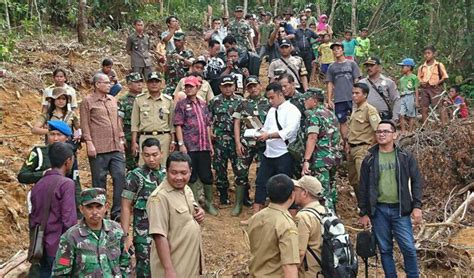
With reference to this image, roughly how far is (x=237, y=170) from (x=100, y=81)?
2.41 m

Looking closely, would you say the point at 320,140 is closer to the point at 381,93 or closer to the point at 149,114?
the point at 381,93

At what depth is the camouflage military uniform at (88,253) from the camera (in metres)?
4.34

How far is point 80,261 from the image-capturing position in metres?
4.38

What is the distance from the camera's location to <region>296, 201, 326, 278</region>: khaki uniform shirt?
491cm

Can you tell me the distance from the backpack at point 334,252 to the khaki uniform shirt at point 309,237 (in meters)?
0.03

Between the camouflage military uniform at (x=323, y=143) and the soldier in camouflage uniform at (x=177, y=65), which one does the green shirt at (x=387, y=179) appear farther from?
the soldier in camouflage uniform at (x=177, y=65)

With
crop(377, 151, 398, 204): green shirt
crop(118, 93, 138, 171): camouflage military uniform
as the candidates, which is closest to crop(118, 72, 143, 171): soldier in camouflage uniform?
crop(118, 93, 138, 171): camouflage military uniform

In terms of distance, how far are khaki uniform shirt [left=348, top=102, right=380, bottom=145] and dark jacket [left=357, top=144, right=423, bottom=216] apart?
1.22 metres

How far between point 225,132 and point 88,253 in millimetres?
4478

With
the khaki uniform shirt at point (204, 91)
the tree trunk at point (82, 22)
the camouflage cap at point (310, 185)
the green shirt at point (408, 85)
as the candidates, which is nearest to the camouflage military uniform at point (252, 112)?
the khaki uniform shirt at point (204, 91)

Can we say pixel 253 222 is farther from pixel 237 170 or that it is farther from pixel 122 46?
pixel 122 46

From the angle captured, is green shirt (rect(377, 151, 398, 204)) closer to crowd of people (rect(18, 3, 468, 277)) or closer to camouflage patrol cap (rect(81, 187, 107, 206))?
crowd of people (rect(18, 3, 468, 277))

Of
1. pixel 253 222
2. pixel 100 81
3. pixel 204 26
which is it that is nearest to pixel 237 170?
pixel 100 81

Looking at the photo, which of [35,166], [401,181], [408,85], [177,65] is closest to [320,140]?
[401,181]
